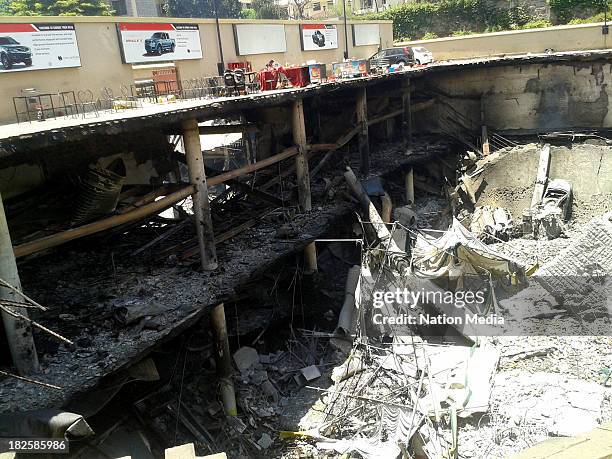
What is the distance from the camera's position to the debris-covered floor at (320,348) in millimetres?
8742

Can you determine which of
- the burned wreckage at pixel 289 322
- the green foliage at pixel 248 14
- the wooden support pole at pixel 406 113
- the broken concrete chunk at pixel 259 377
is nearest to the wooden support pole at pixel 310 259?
the burned wreckage at pixel 289 322

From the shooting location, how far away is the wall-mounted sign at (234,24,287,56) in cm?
2381

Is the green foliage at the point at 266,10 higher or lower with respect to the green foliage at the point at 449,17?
higher

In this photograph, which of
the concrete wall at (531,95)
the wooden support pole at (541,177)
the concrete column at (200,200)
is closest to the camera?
the concrete column at (200,200)

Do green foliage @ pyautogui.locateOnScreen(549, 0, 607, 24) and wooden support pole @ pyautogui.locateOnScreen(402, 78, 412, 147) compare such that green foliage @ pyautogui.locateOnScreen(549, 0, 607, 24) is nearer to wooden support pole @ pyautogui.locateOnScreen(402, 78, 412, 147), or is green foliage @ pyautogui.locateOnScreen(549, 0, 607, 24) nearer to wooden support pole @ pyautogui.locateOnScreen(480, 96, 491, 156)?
wooden support pole @ pyautogui.locateOnScreen(480, 96, 491, 156)

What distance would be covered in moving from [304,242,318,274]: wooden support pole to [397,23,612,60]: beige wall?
20368 millimetres

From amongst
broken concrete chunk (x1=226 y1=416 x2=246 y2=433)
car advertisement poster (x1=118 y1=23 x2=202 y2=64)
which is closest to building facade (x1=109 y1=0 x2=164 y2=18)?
car advertisement poster (x1=118 y1=23 x2=202 y2=64)

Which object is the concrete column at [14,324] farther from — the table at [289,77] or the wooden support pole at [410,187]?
the wooden support pole at [410,187]

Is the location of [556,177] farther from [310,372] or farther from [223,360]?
[223,360]

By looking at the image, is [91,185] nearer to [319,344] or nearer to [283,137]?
[319,344]

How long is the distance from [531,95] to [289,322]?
46.0 feet

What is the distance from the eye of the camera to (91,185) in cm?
1053

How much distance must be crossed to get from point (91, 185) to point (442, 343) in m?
7.19

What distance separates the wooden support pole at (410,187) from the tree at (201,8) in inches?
1365
